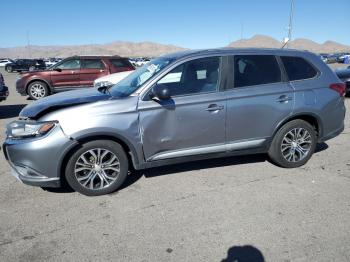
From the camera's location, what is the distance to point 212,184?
459 cm

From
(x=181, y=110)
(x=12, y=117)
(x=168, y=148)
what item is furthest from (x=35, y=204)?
(x=12, y=117)

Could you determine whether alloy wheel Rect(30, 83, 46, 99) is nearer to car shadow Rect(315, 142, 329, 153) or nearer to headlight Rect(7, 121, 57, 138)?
headlight Rect(7, 121, 57, 138)

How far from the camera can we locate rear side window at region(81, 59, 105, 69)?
1312cm

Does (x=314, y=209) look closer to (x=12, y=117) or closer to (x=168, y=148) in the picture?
(x=168, y=148)

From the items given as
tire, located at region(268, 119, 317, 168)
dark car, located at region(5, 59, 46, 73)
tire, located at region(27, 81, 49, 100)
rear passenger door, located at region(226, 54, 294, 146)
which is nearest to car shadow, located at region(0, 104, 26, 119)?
tire, located at region(27, 81, 49, 100)

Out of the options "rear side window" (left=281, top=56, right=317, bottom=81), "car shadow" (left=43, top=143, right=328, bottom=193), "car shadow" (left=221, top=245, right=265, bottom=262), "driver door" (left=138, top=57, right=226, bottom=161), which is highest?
"rear side window" (left=281, top=56, right=317, bottom=81)

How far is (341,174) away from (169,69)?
9.66ft

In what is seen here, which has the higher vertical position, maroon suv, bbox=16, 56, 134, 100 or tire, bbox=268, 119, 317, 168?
maroon suv, bbox=16, 56, 134, 100

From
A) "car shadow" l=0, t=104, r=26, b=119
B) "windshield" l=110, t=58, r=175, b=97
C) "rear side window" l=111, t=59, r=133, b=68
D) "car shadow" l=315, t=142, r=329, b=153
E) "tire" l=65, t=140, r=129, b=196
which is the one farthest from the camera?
"rear side window" l=111, t=59, r=133, b=68

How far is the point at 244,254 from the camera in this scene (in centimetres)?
307

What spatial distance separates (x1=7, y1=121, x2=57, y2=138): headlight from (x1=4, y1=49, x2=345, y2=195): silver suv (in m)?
0.01

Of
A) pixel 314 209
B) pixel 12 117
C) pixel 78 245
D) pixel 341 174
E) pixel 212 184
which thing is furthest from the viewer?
pixel 12 117

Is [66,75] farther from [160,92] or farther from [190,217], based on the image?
[190,217]

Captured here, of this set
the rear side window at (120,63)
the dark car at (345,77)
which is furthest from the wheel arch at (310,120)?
the rear side window at (120,63)
